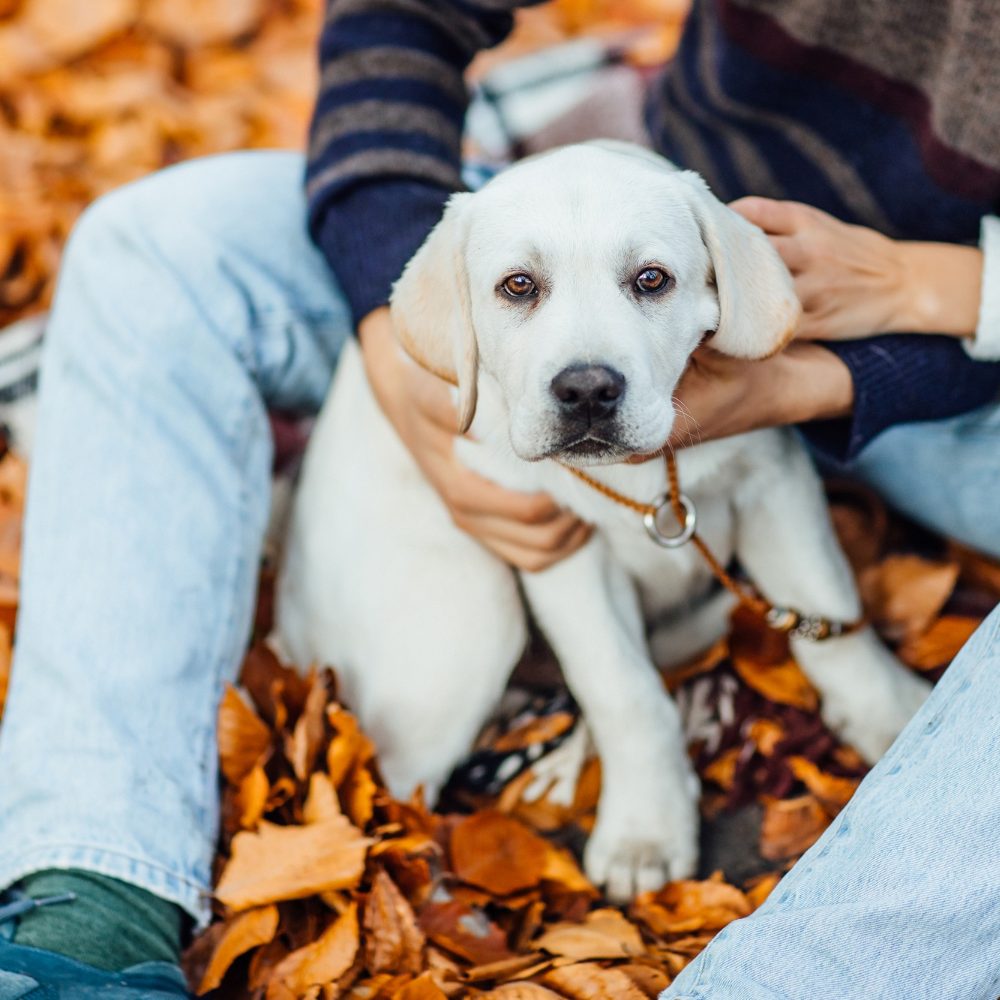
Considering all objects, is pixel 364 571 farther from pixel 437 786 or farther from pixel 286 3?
pixel 286 3

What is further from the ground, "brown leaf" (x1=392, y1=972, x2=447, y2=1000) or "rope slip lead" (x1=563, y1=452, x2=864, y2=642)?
"rope slip lead" (x1=563, y1=452, x2=864, y2=642)

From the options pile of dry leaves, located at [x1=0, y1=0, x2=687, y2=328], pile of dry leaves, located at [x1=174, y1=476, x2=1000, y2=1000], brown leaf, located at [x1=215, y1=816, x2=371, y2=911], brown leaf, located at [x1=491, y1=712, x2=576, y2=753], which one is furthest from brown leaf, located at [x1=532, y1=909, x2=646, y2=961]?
pile of dry leaves, located at [x1=0, y1=0, x2=687, y2=328]

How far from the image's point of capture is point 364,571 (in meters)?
2.09

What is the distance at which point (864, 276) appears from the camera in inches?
72.2

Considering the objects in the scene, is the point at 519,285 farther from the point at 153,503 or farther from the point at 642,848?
the point at 642,848

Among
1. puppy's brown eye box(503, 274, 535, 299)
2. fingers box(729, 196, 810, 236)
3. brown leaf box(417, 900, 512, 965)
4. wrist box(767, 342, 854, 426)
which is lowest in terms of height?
brown leaf box(417, 900, 512, 965)

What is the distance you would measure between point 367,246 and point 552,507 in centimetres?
60

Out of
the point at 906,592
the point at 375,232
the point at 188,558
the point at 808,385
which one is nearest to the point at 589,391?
the point at 808,385

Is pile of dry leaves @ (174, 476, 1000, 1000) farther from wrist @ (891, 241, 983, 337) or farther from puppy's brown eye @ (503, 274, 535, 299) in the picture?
puppy's brown eye @ (503, 274, 535, 299)

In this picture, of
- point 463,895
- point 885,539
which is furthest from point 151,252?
point 885,539

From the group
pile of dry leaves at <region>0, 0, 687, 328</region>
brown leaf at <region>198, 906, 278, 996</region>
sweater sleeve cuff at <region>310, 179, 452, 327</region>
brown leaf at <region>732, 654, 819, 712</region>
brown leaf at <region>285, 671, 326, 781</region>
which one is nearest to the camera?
brown leaf at <region>198, 906, 278, 996</region>

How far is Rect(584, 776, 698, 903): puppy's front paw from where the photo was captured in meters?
1.93

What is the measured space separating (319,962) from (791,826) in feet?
2.79

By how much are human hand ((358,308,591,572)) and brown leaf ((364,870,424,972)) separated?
571 millimetres
